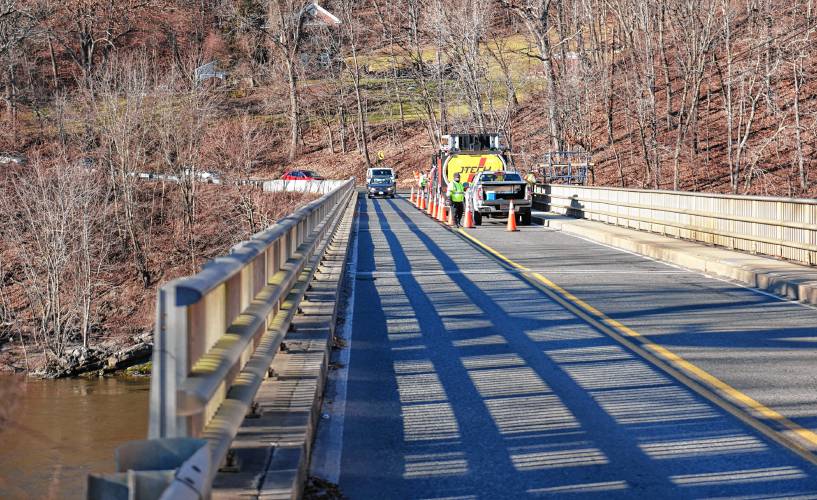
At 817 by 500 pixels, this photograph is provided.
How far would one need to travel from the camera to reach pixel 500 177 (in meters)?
35.2

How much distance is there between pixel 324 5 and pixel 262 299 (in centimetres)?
11803

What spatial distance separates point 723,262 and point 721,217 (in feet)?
14.3

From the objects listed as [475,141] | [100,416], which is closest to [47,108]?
[475,141]

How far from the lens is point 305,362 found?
849 centimetres

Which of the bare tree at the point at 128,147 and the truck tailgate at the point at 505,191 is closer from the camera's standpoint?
the truck tailgate at the point at 505,191

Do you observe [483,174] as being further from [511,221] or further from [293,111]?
[293,111]

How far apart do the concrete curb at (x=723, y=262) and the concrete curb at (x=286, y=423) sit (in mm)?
8174

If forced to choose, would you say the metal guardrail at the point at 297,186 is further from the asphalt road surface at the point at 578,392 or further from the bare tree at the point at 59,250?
the asphalt road surface at the point at 578,392

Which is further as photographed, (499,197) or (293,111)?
(293,111)

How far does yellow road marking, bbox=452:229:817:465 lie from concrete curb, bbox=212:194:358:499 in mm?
3181

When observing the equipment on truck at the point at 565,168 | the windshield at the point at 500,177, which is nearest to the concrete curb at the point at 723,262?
the windshield at the point at 500,177

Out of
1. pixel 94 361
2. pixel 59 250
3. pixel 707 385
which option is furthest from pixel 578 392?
pixel 59 250

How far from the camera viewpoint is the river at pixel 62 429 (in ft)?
62.9

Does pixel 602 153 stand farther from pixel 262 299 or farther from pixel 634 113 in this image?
pixel 262 299
